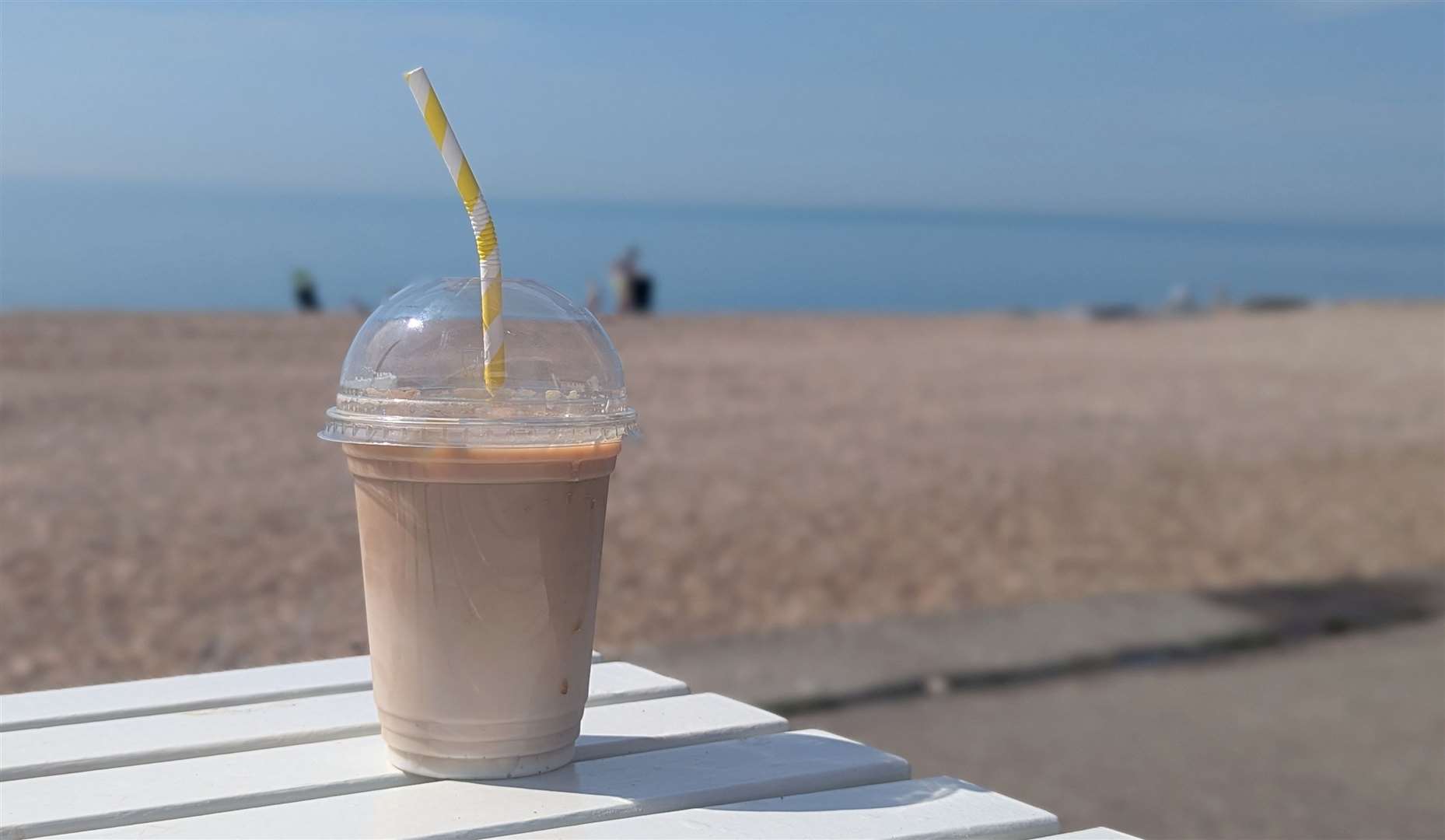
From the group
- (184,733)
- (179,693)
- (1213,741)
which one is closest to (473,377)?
(184,733)

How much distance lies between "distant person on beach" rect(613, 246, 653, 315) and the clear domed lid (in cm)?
1606

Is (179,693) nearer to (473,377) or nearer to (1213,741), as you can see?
(473,377)

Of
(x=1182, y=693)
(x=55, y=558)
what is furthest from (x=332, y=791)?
(x=55, y=558)

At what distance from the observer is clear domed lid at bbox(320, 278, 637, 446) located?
1.49 m

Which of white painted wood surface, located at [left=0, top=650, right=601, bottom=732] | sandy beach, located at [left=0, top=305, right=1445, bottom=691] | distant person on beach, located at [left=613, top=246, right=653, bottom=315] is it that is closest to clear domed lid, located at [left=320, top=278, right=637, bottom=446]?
white painted wood surface, located at [left=0, top=650, right=601, bottom=732]

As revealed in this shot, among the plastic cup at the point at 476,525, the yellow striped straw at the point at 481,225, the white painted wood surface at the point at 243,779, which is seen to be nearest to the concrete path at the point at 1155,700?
the white painted wood surface at the point at 243,779

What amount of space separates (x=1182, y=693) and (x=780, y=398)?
5152 millimetres

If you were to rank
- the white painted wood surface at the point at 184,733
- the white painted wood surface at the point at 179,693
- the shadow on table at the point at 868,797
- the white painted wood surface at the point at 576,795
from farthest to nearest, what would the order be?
the white painted wood surface at the point at 179,693 < the white painted wood surface at the point at 184,733 < the shadow on table at the point at 868,797 < the white painted wood surface at the point at 576,795

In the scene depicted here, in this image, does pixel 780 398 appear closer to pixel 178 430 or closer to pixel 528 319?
pixel 178 430

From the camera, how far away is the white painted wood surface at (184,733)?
5.28ft

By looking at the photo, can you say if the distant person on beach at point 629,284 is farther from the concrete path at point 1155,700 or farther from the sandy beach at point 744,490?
the concrete path at point 1155,700

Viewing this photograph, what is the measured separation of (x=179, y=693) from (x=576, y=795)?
67cm

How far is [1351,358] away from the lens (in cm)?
1271

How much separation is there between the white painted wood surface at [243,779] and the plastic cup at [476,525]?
7 centimetres
